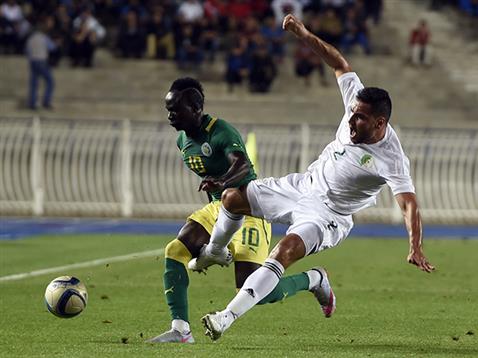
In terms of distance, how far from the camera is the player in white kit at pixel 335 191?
980 cm

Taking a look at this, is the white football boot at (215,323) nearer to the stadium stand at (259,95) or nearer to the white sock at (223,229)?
the white sock at (223,229)

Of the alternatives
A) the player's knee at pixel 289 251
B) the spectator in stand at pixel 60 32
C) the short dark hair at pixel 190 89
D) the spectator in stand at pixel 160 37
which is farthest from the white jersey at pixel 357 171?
the spectator in stand at pixel 60 32

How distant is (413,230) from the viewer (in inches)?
379

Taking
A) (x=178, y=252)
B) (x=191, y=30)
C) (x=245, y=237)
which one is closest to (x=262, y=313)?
(x=245, y=237)

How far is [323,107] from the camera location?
35750 mm

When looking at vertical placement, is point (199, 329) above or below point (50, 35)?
above

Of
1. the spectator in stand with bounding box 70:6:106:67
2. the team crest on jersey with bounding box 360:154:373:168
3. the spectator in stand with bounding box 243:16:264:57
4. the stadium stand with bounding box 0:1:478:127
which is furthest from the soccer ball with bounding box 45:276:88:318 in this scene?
the spectator in stand with bounding box 70:6:106:67

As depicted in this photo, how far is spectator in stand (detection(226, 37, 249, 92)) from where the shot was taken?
35.2m

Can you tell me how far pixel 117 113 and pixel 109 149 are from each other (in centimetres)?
647

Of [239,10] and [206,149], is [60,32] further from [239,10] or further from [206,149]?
[206,149]

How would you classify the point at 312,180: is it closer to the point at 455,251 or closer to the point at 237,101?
the point at 455,251

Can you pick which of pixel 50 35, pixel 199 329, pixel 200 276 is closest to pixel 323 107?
pixel 50 35

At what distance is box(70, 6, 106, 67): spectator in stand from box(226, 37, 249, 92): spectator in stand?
144 inches

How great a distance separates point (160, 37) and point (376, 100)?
26872 mm
